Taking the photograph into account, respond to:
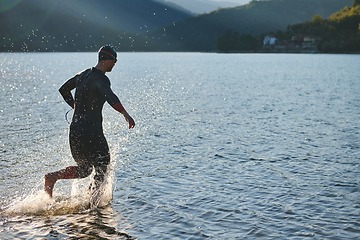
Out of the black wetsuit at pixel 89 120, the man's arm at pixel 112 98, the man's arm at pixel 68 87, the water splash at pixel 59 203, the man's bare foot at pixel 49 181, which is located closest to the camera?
the man's arm at pixel 112 98

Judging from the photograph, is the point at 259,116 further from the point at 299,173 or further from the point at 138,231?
the point at 138,231

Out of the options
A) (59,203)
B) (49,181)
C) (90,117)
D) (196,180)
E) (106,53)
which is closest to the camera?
(106,53)

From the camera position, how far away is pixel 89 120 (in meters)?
6.09

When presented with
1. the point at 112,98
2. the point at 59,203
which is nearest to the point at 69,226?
the point at 59,203

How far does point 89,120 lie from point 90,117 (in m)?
0.05

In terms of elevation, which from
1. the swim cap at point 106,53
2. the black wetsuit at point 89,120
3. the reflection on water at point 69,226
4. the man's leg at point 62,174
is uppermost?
the swim cap at point 106,53

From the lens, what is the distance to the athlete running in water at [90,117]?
5903 mm

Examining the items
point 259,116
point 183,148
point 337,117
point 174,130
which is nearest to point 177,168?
point 183,148

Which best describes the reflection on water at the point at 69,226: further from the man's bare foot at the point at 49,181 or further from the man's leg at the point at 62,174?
the man's leg at the point at 62,174

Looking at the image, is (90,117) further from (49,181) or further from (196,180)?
(196,180)

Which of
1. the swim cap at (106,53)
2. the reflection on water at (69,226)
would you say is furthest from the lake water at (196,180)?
the swim cap at (106,53)

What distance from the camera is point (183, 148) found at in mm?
12633

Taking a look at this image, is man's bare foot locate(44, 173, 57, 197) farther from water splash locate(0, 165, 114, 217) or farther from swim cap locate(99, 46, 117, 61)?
swim cap locate(99, 46, 117, 61)

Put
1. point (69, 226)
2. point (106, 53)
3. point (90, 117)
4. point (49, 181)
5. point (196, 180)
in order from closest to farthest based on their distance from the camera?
point (106, 53), point (90, 117), point (69, 226), point (49, 181), point (196, 180)
